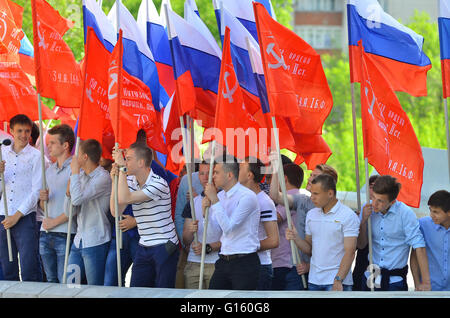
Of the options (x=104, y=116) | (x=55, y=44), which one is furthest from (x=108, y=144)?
(x=55, y=44)

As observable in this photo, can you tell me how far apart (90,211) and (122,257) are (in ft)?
1.72

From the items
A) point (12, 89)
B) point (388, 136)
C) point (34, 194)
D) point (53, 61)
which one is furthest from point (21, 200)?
point (388, 136)

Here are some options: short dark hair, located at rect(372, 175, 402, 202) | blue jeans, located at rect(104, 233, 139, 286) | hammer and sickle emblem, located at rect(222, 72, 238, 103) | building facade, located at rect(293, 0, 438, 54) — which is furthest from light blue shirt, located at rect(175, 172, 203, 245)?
building facade, located at rect(293, 0, 438, 54)

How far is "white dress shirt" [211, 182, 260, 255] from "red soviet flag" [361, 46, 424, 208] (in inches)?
49.4

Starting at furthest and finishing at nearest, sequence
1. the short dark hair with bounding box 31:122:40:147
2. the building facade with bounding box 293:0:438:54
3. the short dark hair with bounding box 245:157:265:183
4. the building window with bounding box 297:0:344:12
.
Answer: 1. the building window with bounding box 297:0:344:12
2. the building facade with bounding box 293:0:438:54
3. the short dark hair with bounding box 31:122:40:147
4. the short dark hair with bounding box 245:157:265:183

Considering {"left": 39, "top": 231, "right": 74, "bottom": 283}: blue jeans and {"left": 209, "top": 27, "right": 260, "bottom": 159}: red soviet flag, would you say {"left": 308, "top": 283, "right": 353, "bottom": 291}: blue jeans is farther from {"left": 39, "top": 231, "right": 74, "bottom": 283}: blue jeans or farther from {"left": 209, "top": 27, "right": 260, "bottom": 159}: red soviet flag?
{"left": 39, "top": 231, "right": 74, "bottom": 283}: blue jeans

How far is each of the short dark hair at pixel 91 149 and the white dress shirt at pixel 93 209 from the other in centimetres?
11

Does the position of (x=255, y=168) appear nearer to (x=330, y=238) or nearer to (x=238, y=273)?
(x=330, y=238)

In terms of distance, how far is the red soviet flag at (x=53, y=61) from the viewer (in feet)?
27.6

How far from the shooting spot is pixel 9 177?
28.2 ft

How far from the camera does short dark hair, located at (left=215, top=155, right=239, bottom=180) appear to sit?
23.7 feet

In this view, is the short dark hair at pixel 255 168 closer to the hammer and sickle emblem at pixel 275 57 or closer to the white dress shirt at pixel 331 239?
the white dress shirt at pixel 331 239
